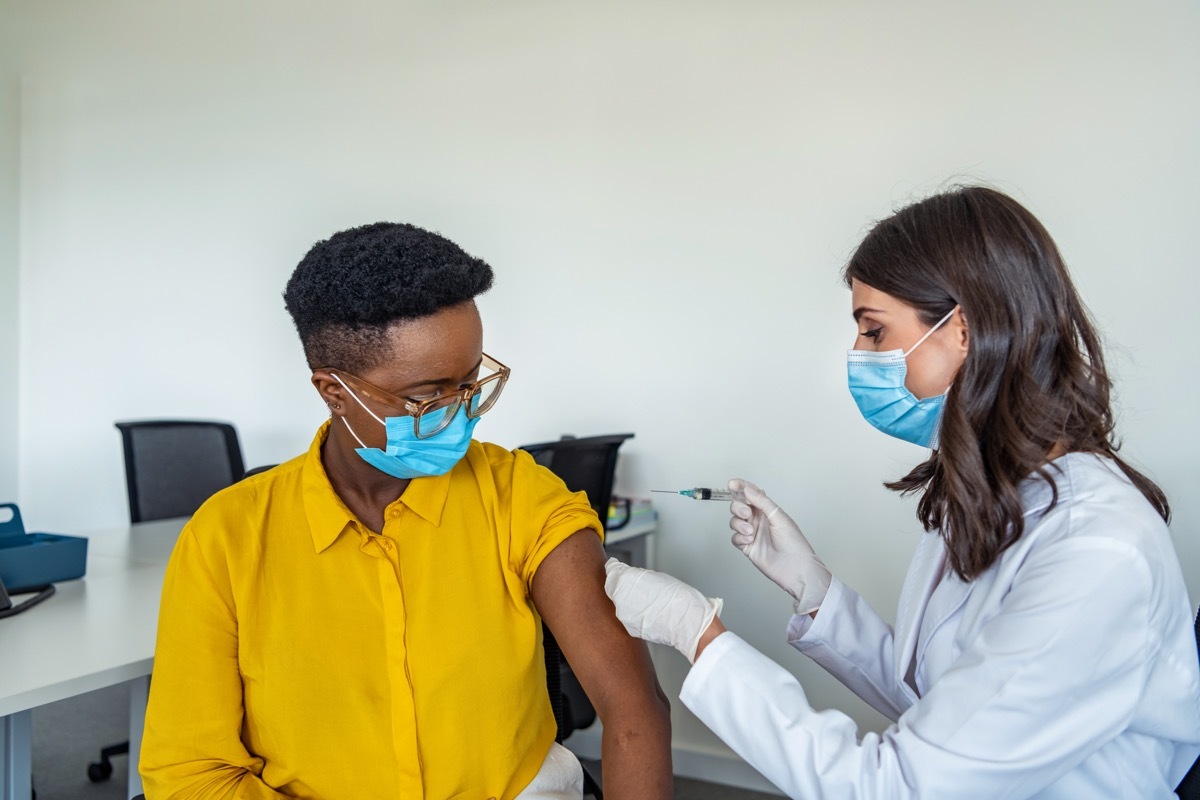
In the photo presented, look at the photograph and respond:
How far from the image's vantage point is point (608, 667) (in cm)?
126

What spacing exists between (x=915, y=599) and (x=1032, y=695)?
354 mm

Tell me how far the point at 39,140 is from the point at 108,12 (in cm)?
68

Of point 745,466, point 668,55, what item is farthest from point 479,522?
point 668,55

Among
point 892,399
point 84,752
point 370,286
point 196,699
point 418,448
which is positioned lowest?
point 84,752

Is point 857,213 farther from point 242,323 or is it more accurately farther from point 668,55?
point 242,323

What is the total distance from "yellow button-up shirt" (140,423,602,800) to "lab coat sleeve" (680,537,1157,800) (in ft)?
1.45

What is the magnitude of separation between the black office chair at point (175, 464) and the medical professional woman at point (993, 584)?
2383 mm

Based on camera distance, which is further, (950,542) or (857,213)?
(857,213)

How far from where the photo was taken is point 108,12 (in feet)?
13.9

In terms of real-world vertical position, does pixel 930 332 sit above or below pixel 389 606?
above

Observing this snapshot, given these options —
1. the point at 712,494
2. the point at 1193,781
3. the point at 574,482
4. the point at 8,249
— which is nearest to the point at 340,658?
the point at 712,494

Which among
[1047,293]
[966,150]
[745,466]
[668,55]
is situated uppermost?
[668,55]

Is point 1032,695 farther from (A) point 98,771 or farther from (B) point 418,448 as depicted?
(A) point 98,771

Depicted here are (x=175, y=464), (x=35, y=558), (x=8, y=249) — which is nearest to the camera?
(x=35, y=558)
